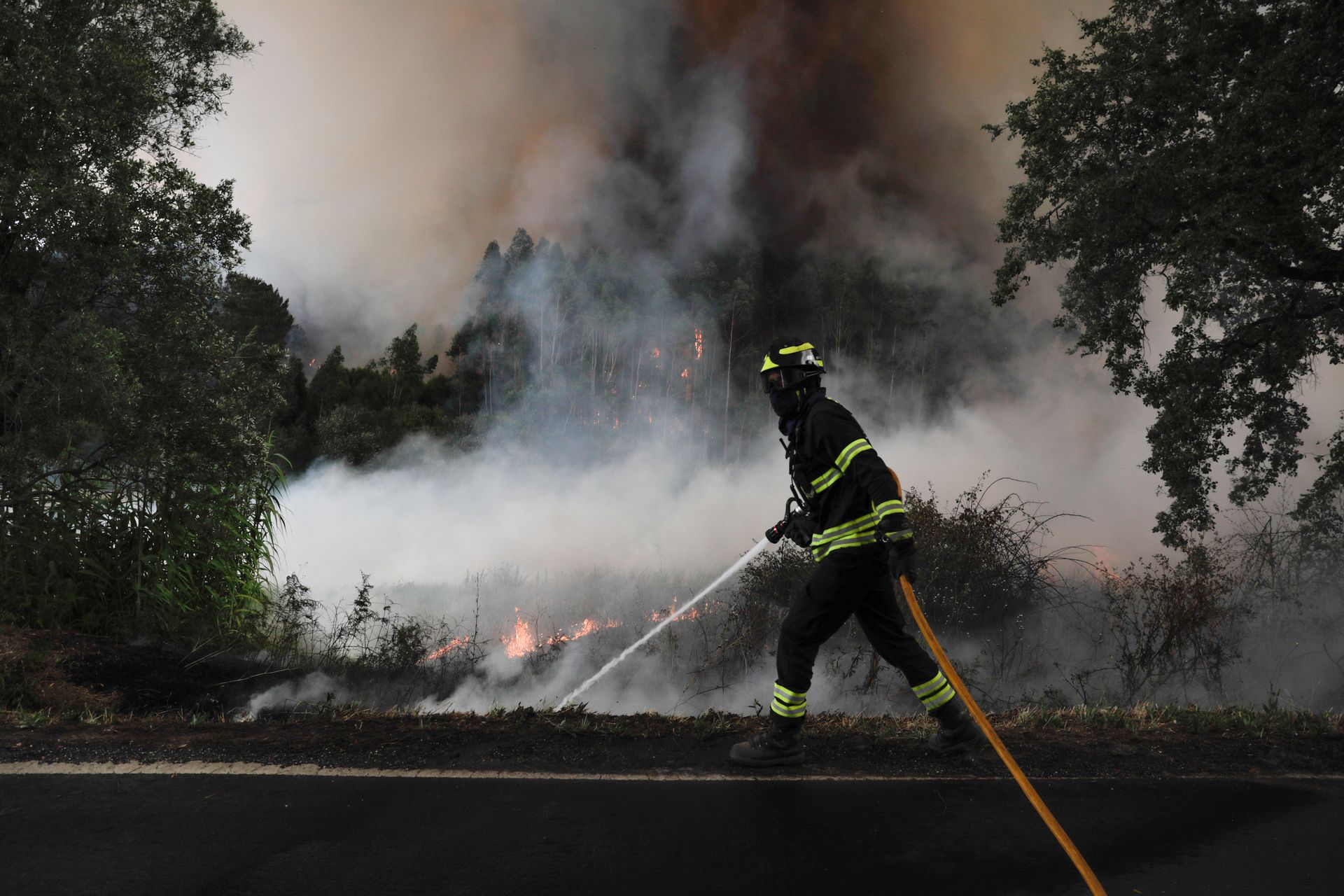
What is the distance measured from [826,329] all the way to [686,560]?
113ft

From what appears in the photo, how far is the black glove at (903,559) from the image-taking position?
3678 mm

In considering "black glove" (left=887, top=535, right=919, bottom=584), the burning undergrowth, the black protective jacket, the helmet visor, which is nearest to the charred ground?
"black glove" (left=887, top=535, right=919, bottom=584)

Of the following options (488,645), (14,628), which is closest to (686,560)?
(488,645)

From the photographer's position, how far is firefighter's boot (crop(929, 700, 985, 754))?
4.04 m

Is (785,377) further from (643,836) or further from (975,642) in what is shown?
(975,642)

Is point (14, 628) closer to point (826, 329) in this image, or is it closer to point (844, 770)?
point (844, 770)

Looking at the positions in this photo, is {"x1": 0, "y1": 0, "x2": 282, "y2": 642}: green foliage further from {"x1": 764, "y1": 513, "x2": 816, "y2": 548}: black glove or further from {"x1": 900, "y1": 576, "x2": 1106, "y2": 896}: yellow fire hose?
{"x1": 900, "y1": 576, "x2": 1106, "y2": 896}: yellow fire hose

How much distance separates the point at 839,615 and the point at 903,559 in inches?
19.8

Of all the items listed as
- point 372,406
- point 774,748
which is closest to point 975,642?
point 774,748

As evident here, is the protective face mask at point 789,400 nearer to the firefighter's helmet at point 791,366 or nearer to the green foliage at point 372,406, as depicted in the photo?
the firefighter's helmet at point 791,366

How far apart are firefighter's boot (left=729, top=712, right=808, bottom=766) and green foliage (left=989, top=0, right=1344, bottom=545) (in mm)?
7868

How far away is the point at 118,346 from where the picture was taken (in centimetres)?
724

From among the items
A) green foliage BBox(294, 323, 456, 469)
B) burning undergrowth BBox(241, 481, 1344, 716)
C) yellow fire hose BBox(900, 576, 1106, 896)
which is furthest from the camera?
green foliage BBox(294, 323, 456, 469)

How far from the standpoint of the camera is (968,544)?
1123 centimetres
